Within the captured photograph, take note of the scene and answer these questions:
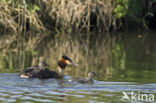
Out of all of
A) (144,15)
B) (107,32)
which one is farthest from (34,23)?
(144,15)

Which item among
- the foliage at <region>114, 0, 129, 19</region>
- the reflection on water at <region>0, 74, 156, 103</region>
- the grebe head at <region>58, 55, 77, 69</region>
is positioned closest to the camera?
the reflection on water at <region>0, 74, 156, 103</region>

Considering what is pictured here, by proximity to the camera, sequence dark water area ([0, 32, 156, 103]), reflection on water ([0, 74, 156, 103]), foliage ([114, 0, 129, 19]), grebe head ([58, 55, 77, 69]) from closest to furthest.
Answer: reflection on water ([0, 74, 156, 103]), dark water area ([0, 32, 156, 103]), grebe head ([58, 55, 77, 69]), foliage ([114, 0, 129, 19])

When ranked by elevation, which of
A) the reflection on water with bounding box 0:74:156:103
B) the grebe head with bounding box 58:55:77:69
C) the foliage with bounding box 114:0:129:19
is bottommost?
the reflection on water with bounding box 0:74:156:103

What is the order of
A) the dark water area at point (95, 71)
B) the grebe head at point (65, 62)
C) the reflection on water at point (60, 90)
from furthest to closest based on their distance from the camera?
the grebe head at point (65, 62) < the dark water area at point (95, 71) < the reflection on water at point (60, 90)

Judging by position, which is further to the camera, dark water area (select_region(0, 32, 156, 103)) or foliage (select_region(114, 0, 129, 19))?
foliage (select_region(114, 0, 129, 19))

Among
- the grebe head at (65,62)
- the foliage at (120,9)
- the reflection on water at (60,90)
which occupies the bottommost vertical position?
the reflection on water at (60,90)

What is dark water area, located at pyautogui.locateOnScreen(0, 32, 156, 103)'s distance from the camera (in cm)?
905

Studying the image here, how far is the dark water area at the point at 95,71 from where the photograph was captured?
905cm

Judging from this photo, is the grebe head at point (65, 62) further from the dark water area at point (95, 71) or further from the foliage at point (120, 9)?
the foliage at point (120, 9)

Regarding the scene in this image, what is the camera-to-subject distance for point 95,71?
1267 centimetres

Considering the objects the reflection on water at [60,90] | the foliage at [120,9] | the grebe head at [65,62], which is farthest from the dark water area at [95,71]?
the foliage at [120,9]

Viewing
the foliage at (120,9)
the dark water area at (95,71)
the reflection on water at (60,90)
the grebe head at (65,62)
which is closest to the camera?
the reflection on water at (60,90)

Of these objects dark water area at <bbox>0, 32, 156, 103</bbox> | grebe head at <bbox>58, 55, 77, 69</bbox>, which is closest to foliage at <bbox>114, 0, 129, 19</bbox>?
dark water area at <bbox>0, 32, 156, 103</bbox>

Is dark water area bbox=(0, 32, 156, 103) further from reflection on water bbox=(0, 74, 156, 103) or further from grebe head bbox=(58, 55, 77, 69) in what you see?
grebe head bbox=(58, 55, 77, 69)
